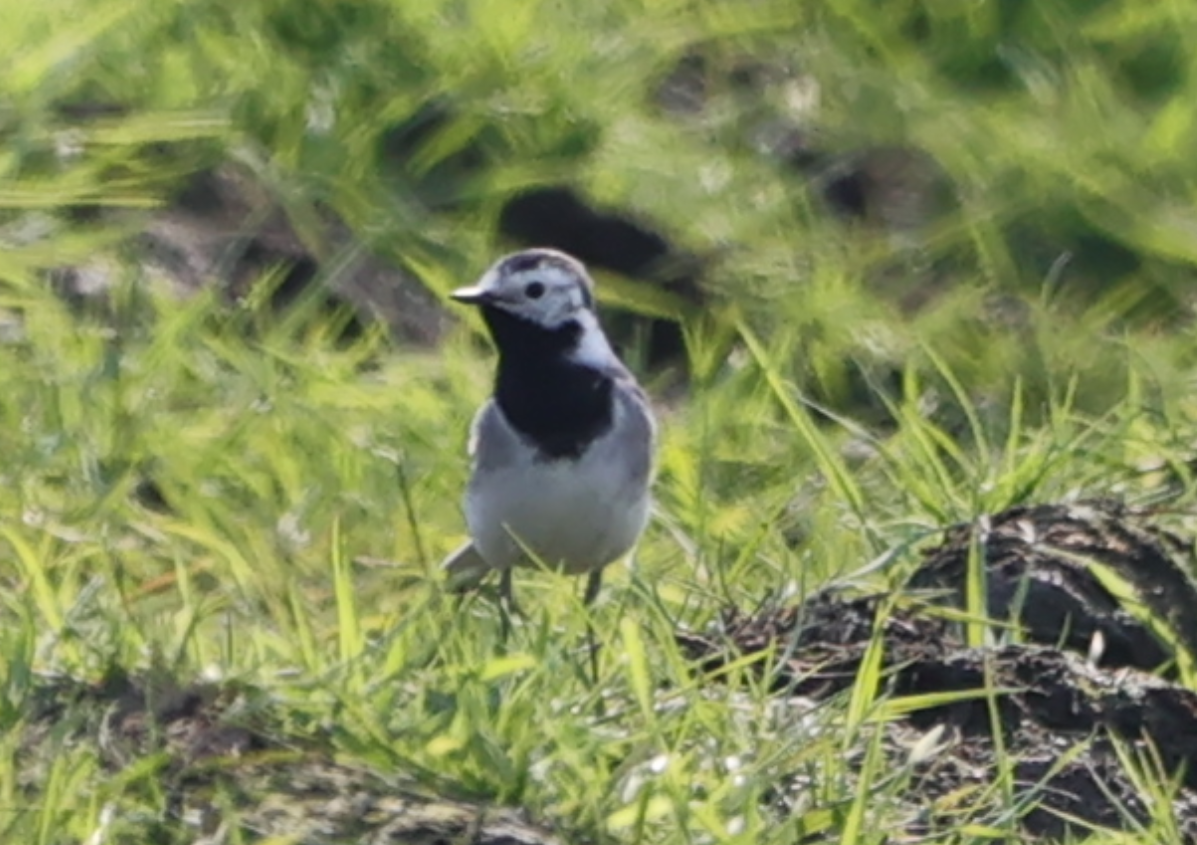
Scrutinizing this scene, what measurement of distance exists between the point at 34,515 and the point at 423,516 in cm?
85

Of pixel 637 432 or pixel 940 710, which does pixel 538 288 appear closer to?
pixel 637 432

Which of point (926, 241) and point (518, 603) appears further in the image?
point (926, 241)

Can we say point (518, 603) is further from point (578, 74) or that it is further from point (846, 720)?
point (578, 74)

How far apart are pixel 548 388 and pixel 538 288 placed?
20 centimetres

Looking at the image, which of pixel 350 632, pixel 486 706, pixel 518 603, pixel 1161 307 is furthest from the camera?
pixel 1161 307

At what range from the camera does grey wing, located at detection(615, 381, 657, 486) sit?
5.54 metres

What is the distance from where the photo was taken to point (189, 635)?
427cm

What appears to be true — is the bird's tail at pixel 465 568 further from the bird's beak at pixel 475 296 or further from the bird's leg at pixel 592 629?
the bird's beak at pixel 475 296

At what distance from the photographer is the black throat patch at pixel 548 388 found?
218 inches

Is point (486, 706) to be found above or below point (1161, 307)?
above

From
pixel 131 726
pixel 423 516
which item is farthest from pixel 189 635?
pixel 423 516

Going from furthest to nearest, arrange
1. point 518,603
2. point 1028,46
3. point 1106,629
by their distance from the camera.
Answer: point 1028,46 → point 518,603 → point 1106,629

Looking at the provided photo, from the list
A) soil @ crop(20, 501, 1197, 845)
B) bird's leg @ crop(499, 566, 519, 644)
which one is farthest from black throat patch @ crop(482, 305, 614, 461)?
soil @ crop(20, 501, 1197, 845)

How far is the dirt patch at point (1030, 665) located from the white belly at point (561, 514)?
1.87ft
